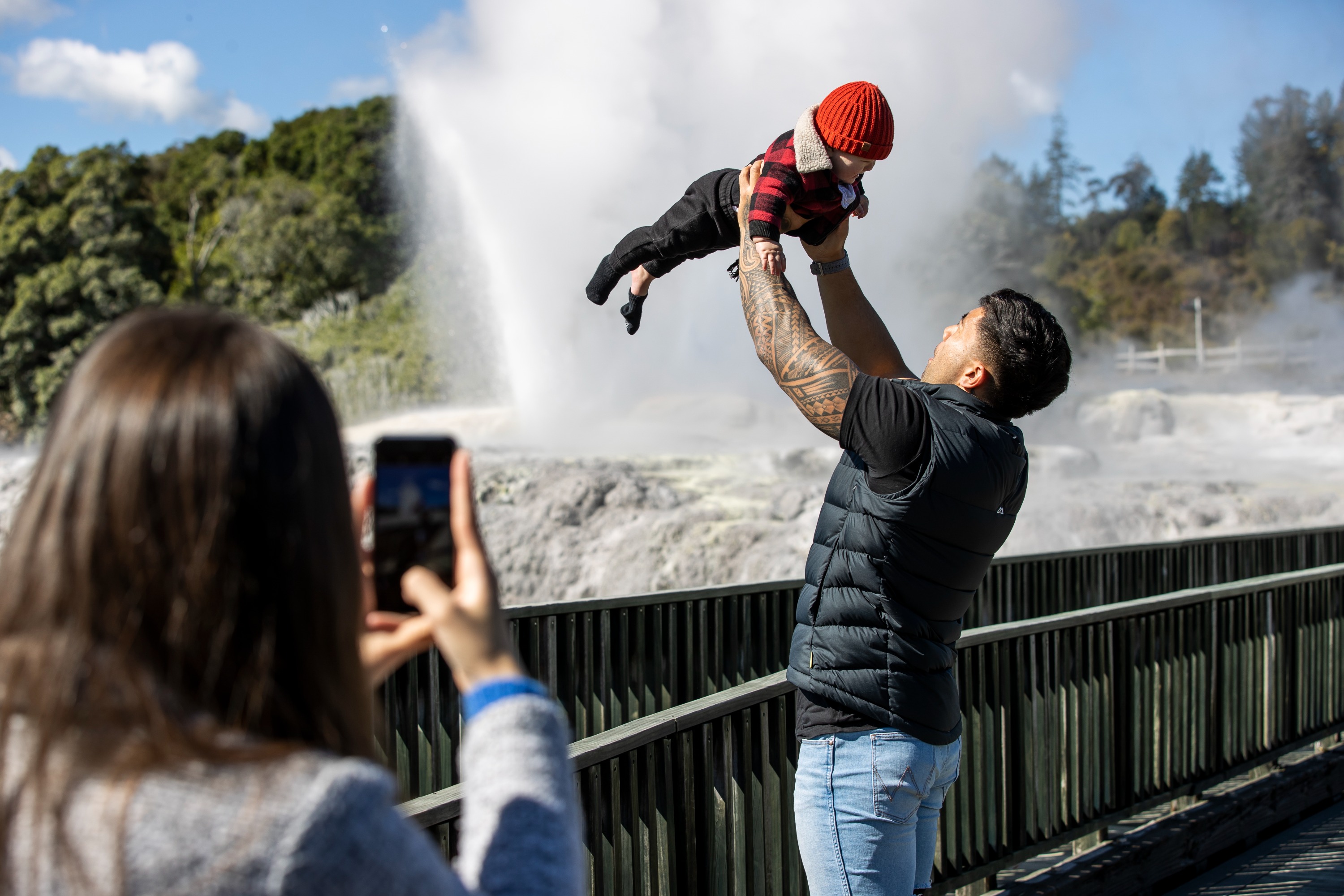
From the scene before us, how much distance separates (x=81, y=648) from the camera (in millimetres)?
872

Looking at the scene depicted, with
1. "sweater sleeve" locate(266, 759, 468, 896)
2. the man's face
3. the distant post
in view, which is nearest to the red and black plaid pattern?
the man's face

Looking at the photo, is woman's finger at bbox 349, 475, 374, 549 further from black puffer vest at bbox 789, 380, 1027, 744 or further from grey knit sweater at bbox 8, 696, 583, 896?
black puffer vest at bbox 789, 380, 1027, 744

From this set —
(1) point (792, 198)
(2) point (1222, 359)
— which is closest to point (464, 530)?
(1) point (792, 198)

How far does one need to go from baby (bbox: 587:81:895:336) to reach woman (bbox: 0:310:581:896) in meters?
1.54

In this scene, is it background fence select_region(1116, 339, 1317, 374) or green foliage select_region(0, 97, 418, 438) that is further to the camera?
background fence select_region(1116, 339, 1317, 374)

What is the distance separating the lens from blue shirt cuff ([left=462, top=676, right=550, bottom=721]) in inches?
41.6

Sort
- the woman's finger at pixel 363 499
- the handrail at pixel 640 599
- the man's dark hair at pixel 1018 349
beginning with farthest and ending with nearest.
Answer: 1. the handrail at pixel 640 599
2. the man's dark hair at pixel 1018 349
3. the woman's finger at pixel 363 499

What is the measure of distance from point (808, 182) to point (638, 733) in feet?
4.35

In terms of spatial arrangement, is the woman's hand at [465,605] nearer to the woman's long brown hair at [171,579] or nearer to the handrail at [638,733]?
the woman's long brown hair at [171,579]

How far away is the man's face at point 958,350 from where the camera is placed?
2311 millimetres

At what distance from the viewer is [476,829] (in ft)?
3.38

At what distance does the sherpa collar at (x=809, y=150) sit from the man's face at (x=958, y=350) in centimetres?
51

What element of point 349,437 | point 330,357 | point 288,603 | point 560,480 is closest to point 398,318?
point 330,357

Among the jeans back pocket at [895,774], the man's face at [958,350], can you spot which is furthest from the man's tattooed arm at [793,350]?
the jeans back pocket at [895,774]
